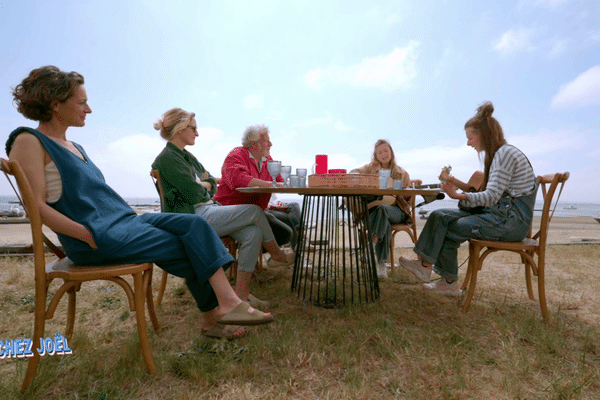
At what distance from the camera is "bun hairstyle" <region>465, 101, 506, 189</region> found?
290cm

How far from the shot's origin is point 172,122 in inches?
114

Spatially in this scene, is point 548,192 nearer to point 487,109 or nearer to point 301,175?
point 487,109

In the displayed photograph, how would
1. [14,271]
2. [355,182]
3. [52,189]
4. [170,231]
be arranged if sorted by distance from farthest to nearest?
[14,271] → [355,182] → [170,231] → [52,189]

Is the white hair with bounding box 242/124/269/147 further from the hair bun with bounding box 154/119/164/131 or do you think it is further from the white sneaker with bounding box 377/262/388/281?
the white sneaker with bounding box 377/262/388/281

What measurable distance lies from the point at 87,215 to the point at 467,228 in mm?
2624

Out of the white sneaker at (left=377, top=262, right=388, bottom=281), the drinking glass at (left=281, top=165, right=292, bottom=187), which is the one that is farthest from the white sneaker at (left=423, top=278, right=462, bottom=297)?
the drinking glass at (left=281, top=165, right=292, bottom=187)

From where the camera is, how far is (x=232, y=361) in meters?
1.88

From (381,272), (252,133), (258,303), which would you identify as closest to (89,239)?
(258,303)

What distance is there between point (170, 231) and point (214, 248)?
29cm

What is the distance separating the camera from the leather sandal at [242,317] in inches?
76.4

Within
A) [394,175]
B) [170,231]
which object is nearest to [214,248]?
[170,231]

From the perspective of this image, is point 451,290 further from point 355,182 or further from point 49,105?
point 49,105

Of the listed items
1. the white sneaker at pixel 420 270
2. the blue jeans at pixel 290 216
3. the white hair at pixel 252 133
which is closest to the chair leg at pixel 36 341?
the white hair at pixel 252 133

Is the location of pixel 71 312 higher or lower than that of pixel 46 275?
lower
